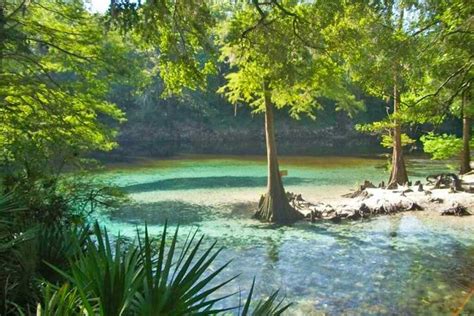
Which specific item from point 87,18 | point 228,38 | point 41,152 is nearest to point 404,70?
point 228,38

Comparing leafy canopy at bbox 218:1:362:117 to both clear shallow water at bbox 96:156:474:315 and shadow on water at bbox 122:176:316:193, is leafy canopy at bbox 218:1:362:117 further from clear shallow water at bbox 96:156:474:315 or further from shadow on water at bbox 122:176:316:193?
shadow on water at bbox 122:176:316:193

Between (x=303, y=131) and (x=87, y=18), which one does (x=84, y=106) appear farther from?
(x=303, y=131)

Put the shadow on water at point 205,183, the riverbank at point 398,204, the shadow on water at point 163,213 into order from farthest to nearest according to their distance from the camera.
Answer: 1. the shadow on water at point 205,183
2. the shadow on water at point 163,213
3. the riverbank at point 398,204

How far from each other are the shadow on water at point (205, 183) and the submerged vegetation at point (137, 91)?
22.9ft

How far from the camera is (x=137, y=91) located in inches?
501

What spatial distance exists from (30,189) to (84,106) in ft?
13.4

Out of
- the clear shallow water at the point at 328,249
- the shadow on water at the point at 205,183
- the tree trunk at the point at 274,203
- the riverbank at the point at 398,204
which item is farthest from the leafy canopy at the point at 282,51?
the shadow on water at the point at 205,183

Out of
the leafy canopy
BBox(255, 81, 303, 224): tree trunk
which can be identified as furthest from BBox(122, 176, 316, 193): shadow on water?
BBox(255, 81, 303, 224): tree trunk

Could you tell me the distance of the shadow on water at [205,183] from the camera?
23.5 metres

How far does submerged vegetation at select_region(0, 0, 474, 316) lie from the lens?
2994 millimetres

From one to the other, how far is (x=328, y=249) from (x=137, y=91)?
6656 mm

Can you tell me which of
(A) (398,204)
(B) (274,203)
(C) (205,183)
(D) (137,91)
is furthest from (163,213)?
(A) (398,204)

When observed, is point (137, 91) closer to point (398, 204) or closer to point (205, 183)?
point (398, 204)

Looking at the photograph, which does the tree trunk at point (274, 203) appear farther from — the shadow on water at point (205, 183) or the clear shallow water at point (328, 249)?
the shadow on water at point (205, 183)
